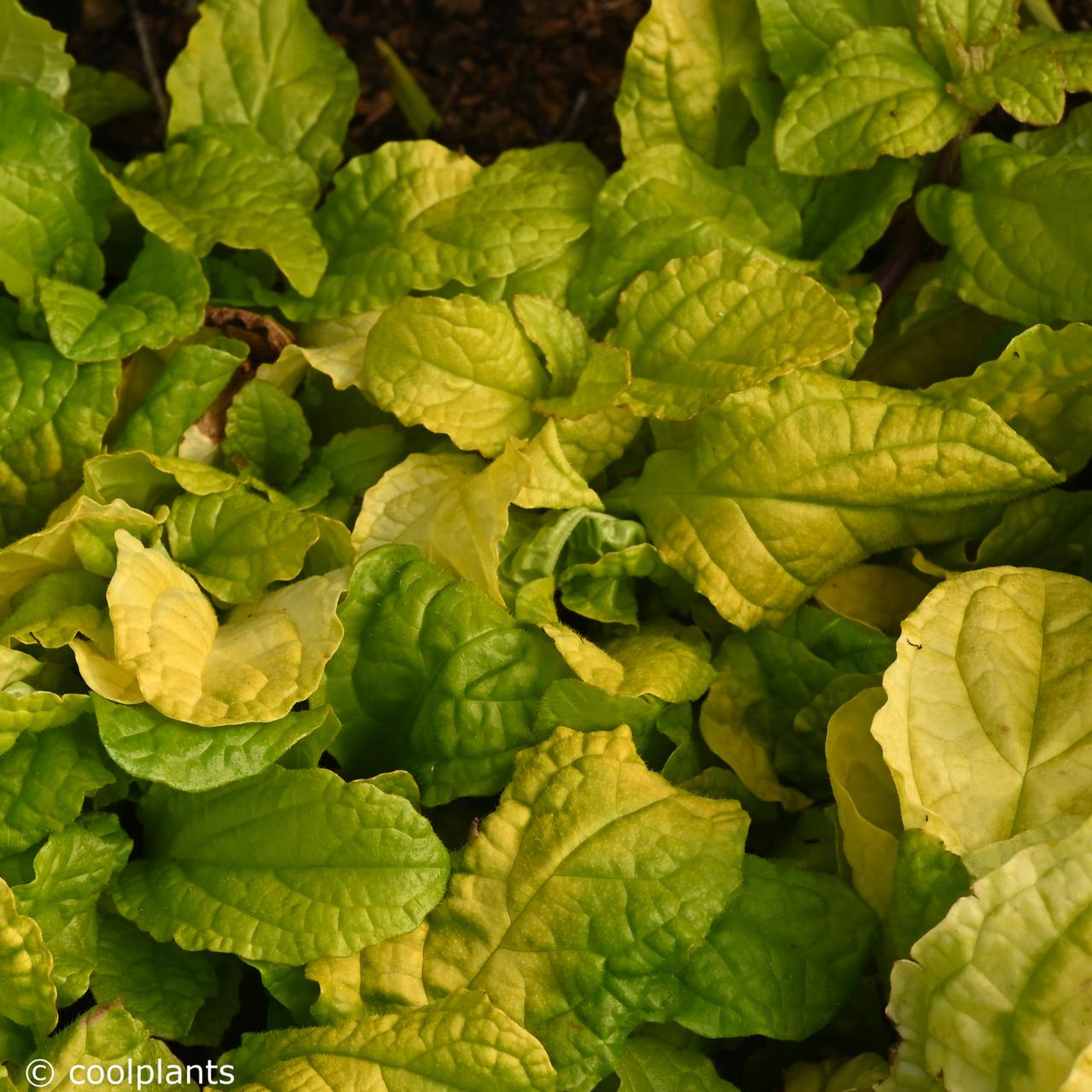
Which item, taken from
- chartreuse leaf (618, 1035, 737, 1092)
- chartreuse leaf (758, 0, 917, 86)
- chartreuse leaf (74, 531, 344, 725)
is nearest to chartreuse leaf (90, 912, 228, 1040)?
chartreuse leaf (74, 531, 344, 725)

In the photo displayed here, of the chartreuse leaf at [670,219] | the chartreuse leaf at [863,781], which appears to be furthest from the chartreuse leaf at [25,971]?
the chartreuse leaf at [670,219]

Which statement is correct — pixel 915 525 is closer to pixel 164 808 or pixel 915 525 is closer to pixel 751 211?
pixel 751 211

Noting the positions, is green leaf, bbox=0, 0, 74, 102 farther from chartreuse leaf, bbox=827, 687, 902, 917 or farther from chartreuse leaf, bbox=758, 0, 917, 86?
chartreuse leaf, bbox=827, 687, 902, 917

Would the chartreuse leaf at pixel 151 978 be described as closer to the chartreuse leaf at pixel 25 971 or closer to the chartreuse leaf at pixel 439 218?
the chartreuse leaf at pixel 25 971

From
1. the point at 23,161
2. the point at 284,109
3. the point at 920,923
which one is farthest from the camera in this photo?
the point at 284,109

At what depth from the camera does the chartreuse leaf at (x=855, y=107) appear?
111 cm

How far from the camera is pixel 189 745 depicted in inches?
36.4

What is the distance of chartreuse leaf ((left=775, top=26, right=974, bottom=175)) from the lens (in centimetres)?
111

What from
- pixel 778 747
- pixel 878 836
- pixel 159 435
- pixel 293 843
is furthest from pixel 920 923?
pixel 159 435

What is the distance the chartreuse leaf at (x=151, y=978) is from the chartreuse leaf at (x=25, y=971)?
47mm

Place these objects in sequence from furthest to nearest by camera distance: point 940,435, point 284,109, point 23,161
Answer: point 284,109
point 23,161
point 940,435

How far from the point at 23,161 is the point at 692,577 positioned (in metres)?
0.73

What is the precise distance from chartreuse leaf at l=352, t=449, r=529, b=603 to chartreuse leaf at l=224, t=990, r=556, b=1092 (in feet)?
1.10

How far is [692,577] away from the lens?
1.08 meters
